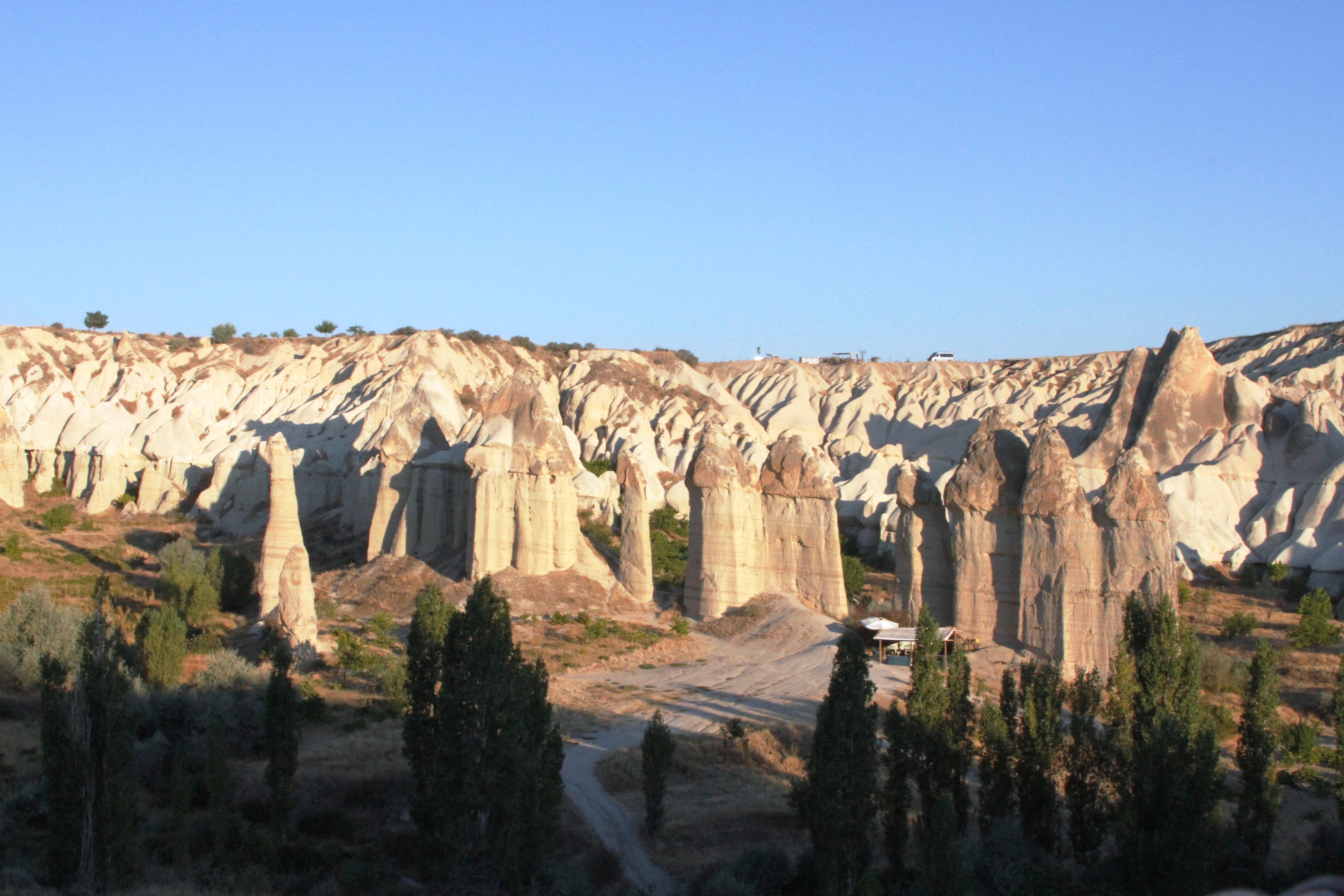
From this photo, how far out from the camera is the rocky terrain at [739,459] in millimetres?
23438

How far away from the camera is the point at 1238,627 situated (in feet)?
87.8

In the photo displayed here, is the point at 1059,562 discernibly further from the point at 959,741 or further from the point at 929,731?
the point at 929,731

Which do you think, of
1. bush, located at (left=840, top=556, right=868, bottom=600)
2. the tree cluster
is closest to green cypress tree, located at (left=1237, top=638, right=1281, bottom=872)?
the tree cluster

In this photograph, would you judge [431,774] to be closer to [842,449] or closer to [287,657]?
[287,657]

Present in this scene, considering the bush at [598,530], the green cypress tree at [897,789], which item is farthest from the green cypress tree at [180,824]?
the bush at [598,530]

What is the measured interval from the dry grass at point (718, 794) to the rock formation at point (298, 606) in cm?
876

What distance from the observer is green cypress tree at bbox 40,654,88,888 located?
1071 centimetres

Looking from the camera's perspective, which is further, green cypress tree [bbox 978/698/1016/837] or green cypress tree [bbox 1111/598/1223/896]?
green cypress tree [bbox 978/698/1016/837]

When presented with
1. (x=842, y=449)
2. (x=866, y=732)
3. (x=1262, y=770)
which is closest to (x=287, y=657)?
(x=866, y=732)

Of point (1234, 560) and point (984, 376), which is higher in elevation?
point (984, 376)

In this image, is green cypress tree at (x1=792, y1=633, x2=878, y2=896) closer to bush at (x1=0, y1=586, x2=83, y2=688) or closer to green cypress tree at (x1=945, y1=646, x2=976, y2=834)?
green cypress tree at (x1=945, y1=646, x2=976, y2=834)

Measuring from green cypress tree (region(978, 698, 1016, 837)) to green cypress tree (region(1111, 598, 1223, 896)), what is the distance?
4.34 feet

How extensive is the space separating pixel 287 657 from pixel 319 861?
10.4 feet

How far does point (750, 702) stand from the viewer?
21.2 meters
